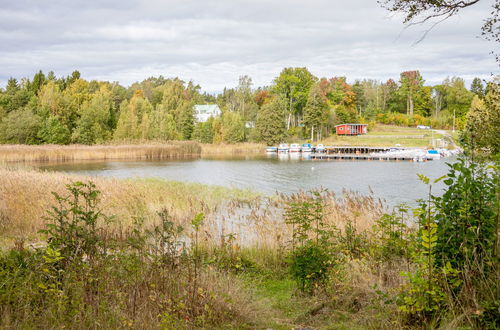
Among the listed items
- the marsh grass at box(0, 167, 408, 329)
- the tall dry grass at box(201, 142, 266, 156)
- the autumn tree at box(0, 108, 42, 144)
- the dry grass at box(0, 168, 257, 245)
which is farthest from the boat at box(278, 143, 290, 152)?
the marsh grass at box(0, 167, 408, 329)

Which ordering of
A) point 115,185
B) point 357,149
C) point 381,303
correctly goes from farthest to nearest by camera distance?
1. point 357,149
2. point 115,185
3. point 381,303

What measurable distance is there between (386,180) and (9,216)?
26.2m

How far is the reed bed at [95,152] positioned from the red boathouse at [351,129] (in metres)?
30.8

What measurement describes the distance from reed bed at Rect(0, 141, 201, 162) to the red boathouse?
30.8m

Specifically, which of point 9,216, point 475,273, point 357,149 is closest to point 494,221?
point 475,273

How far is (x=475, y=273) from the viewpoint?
3.80 m

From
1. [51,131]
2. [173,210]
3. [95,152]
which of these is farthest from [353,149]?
[173,210]

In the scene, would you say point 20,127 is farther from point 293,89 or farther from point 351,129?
point 351,129

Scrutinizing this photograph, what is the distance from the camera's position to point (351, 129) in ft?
265

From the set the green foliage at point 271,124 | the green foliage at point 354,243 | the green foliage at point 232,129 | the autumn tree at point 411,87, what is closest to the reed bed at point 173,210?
the green foliage at point 354,243

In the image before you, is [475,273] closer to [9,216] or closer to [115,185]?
[9,216]

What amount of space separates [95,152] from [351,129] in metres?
49.0

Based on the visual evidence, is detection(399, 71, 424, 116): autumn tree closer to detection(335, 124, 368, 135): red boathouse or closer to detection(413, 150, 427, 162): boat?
detection(335, 124, 368, 135): red boathouse

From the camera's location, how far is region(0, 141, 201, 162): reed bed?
42.1m
